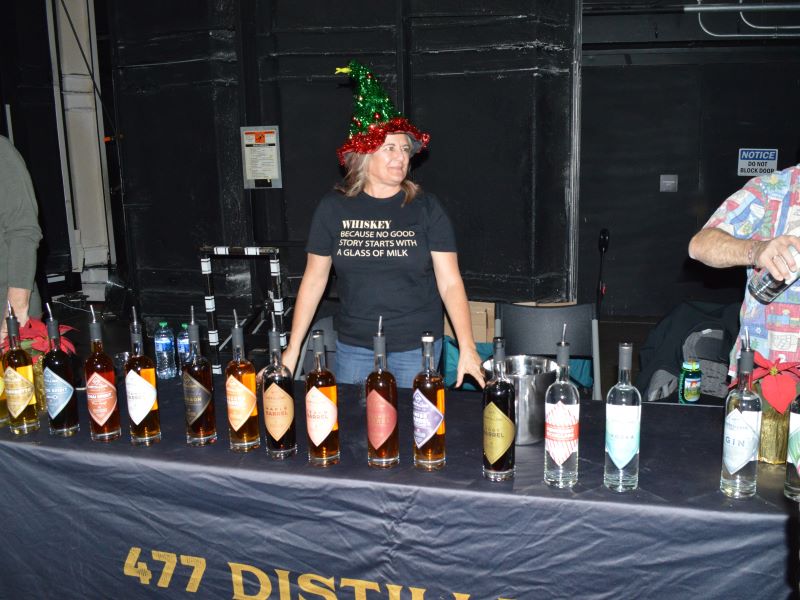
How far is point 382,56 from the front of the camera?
4059mm

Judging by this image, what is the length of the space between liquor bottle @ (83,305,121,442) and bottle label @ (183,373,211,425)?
0.19 m

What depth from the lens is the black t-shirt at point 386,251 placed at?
87.5 inches

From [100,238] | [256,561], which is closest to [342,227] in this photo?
[256,561]

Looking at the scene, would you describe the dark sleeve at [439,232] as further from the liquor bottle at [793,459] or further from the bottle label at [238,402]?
the liquor bottle at [793,459]

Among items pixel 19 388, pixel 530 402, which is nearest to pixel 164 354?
pixel 19 388

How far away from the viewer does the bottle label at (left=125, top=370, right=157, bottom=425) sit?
1559mm

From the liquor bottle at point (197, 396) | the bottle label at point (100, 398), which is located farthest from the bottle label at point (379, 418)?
the bottle label at point (100, 398)

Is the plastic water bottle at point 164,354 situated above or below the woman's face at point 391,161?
below

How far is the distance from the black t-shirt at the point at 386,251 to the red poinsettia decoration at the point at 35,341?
76cm

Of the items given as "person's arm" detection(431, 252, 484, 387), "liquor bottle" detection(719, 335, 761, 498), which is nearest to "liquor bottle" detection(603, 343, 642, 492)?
"liquor bottle" detection(719, 335, 761, 498)

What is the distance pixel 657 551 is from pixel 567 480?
7.7 inches

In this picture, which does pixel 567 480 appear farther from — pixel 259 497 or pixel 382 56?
pixel 382 56

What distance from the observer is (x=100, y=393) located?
161 centimetres

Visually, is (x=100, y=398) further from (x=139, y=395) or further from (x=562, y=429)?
(x=562, y=429)
